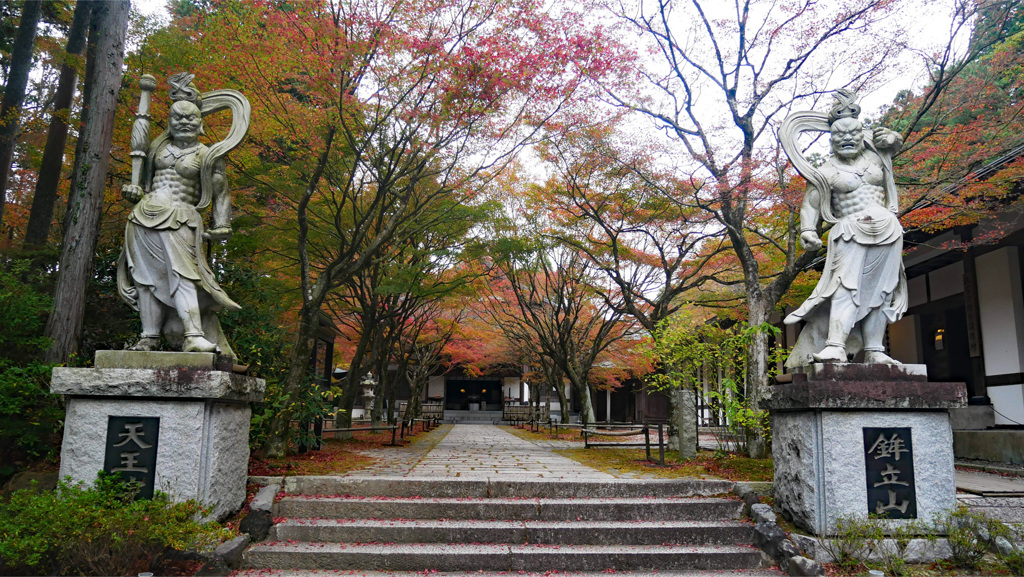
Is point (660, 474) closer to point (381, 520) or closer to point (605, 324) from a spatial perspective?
point (381, 520)

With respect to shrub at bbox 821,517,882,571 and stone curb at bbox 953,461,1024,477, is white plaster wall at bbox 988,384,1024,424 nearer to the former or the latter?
stone curb at bbox 953,461,1024,477

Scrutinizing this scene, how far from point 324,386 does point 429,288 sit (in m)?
4.41

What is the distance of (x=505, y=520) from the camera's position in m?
6.23

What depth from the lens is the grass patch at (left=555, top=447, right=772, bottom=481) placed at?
7730mm

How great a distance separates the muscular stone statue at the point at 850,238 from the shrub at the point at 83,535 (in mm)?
6013

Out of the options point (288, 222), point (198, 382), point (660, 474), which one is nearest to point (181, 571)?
point (198, 382)

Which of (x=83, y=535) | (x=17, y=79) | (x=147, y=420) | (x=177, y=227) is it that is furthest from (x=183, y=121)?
(x=17, y=79)

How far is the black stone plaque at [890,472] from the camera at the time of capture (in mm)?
5582

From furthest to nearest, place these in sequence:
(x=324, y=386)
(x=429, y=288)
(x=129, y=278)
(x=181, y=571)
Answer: (x=429, y=288) → (x=324, y=386) → (x=129, y=278) → (x=181, y=571)

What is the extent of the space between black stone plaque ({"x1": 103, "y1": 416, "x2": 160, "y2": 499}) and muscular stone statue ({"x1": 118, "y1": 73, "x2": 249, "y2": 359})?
708 millimetres

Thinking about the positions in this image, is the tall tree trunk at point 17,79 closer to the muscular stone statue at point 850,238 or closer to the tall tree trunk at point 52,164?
the tall tree trunk at point 52,164

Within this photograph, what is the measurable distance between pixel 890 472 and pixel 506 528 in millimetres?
3762

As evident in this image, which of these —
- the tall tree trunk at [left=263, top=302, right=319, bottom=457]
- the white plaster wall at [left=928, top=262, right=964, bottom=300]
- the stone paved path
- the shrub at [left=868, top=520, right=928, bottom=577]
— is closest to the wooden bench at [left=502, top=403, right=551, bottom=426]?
the stone paved path

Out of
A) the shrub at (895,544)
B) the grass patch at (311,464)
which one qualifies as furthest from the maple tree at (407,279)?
the shrub at (895,544)
